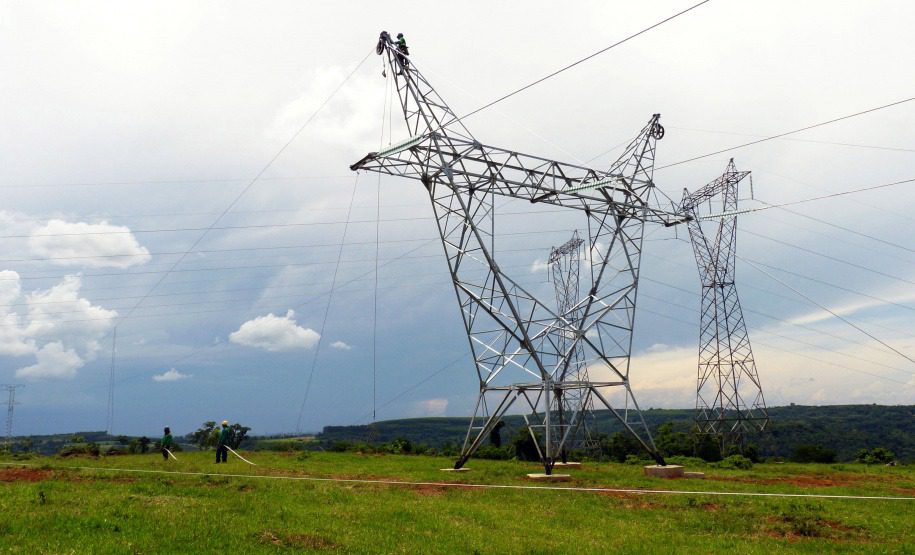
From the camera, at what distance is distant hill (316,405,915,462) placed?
267 feet

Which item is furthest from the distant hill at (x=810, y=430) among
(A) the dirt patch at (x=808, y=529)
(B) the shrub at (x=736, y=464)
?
(A) the dirt patch at (x=808, y=529)

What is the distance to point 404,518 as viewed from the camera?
1609 cm

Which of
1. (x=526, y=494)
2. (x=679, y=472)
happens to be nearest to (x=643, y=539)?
(x=526, y=494)

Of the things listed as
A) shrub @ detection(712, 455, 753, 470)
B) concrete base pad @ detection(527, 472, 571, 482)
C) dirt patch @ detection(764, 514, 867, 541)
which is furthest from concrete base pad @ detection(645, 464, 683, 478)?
dirt patch @ detection(764, 514, 867, 541)

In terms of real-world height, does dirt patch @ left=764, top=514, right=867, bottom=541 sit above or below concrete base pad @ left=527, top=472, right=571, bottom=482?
below

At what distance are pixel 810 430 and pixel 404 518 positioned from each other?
3842 inches

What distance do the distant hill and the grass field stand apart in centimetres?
3118

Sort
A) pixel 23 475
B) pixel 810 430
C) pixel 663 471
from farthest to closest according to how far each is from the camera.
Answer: pixel 810 430
pixel 663 471
pixel 23 475

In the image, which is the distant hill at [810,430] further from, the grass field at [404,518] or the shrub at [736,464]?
the grass field at [404,518]

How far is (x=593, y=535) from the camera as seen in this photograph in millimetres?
15273

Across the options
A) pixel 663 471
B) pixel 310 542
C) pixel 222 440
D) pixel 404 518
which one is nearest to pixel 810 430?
pixel 663 471

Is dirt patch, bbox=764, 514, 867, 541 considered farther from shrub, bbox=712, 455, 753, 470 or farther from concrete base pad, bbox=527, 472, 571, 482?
shrub, bbox=712, 455, 753, 470

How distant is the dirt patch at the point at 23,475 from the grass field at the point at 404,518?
50mm

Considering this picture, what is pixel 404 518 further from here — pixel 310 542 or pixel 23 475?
pixel 23 475
